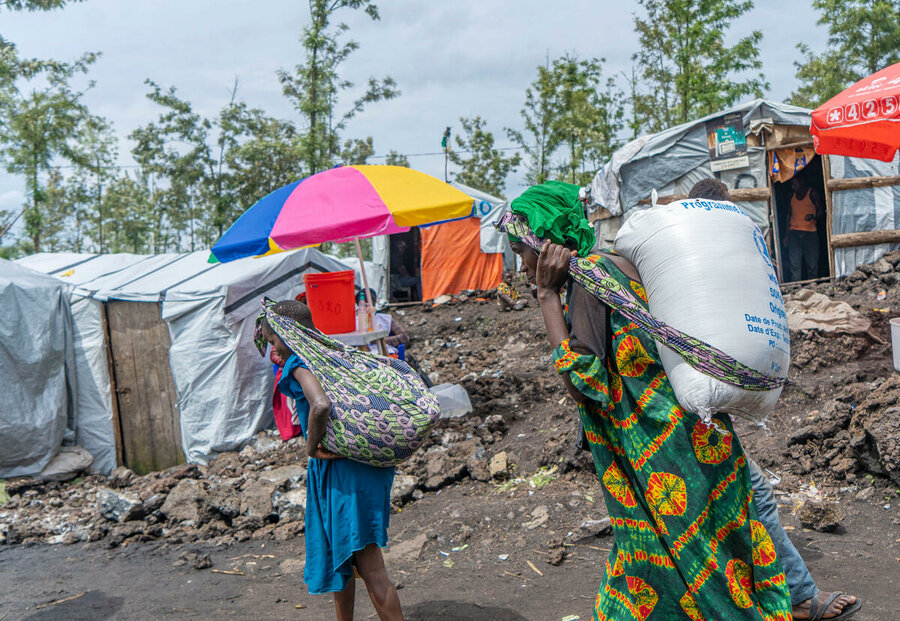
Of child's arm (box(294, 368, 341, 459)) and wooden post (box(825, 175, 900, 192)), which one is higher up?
wooden post (box(825, 175, 900, 192))

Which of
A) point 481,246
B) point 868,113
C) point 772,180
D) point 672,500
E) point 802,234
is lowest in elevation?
point 672,500

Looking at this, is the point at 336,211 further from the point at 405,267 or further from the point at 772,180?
the point at 405,267

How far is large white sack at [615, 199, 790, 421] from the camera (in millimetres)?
1820

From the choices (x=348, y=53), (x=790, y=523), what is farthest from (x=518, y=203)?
(x=348, y=53)

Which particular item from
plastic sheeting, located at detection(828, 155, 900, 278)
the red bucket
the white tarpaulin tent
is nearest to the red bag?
the red bucket

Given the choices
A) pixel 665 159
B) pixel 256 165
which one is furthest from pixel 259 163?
pixel 665 159

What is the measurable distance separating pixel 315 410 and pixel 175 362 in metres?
4.72

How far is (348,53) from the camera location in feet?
48.8

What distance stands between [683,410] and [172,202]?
2409 cm

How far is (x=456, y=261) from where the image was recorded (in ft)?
52.6

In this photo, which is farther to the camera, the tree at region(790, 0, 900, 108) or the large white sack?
the tree at region(790, 0, 900, 108)

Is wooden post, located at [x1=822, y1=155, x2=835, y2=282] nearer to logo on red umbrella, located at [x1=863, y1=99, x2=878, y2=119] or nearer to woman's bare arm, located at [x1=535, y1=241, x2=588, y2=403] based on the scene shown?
logo on red umbrella, located at [x1=863, y1=99, x2=878, y2=119]

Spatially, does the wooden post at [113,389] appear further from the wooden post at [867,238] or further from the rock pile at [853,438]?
the wooden post at [867,238]

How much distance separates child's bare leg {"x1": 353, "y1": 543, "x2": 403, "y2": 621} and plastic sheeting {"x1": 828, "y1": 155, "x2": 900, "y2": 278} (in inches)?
366
